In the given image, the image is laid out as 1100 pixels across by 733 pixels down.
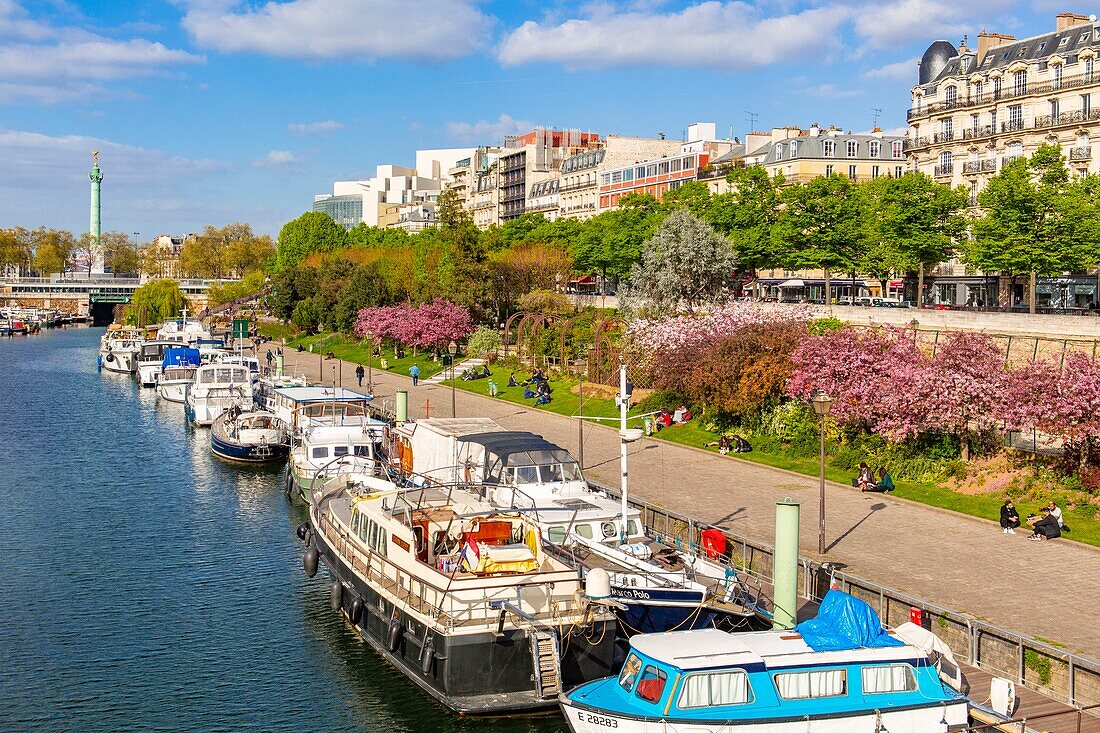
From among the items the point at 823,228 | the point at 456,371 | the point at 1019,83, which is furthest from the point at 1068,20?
the point at 456,371

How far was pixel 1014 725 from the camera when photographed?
1981 centimetres

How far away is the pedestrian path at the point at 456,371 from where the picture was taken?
8025 centimetres

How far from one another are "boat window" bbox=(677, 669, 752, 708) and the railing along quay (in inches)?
243

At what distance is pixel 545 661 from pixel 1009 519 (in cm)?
1638

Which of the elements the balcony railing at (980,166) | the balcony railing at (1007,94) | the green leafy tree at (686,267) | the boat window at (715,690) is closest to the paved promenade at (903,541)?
the boat window at (715,690)

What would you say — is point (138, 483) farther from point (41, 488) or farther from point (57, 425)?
point (57, 425)

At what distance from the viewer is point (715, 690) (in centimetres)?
1931

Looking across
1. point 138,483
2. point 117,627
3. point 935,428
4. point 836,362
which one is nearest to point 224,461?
point 138,483

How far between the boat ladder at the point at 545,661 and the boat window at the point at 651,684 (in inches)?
126

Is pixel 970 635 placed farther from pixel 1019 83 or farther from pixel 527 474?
pixel 1019 83

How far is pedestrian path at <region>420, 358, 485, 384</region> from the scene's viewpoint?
263ft

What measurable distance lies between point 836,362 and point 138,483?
100 ft

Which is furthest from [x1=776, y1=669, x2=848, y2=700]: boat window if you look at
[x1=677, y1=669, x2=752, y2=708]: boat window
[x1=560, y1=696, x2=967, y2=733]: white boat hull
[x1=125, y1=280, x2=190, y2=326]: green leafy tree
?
[x1=125, y1=280, x2=190, y2=326]: green leafy tree

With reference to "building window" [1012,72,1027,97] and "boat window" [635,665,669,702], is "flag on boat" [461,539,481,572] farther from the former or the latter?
"building window" [1012,72,1027,97]
